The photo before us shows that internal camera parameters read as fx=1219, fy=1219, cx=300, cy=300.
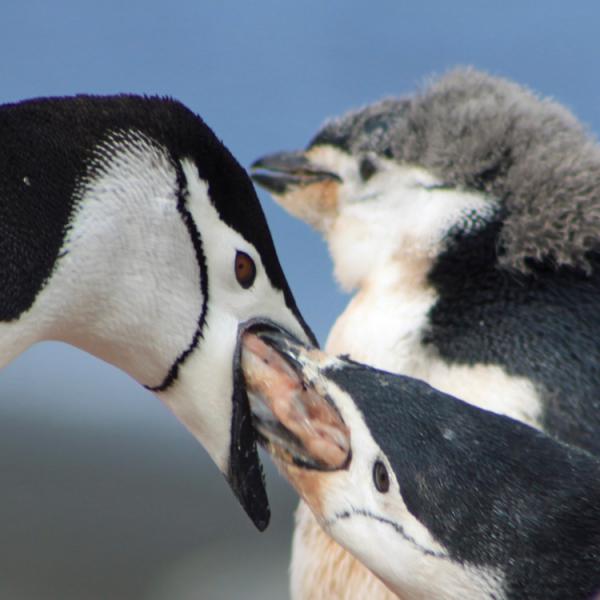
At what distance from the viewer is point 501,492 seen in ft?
3.45

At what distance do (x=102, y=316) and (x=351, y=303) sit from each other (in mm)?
694

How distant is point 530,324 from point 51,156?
0.70m

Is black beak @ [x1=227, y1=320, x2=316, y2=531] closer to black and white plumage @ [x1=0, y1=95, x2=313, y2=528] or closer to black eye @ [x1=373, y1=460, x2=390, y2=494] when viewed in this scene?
black and white plumage @ [x1=0, y1=95, x2=313, y2=528]

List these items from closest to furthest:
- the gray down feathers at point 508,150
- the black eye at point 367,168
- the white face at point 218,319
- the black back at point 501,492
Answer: the black back at point 501,492, the white face at point 218,319, the gray down feathers at point 508,150, the black eye at point 367,168

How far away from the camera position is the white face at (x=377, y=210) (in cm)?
172

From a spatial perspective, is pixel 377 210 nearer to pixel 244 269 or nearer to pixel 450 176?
pixel 450 176

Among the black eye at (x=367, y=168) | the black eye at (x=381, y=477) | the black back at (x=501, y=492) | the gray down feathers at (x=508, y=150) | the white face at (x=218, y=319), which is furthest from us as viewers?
the black eye at (x=367, y=168)

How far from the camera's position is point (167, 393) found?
135 cm

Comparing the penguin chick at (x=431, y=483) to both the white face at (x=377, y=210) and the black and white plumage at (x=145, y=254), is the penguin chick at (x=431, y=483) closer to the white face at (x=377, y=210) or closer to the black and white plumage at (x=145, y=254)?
the black and white plumage at (x=145, y=254)

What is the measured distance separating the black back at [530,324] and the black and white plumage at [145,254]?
0.30m

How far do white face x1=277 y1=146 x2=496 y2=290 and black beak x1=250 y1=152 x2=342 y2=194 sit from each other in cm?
1

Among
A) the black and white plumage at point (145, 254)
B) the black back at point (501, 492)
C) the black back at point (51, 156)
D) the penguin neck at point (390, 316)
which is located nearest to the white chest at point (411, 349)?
the penguin neck at point (390, 316)

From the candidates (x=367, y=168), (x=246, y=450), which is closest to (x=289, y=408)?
(x=246, y=450)

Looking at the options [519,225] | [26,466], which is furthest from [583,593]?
[26,466]
